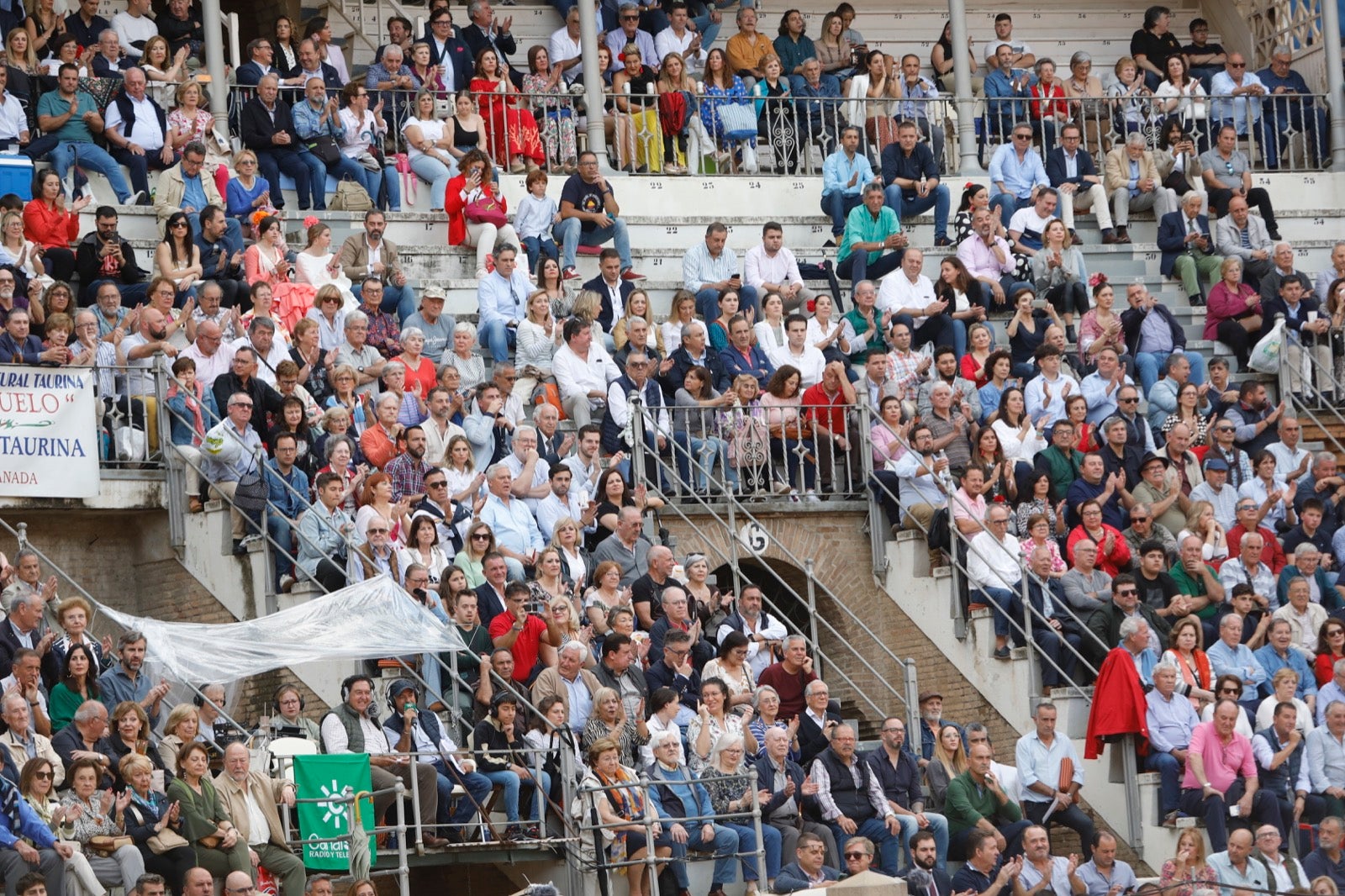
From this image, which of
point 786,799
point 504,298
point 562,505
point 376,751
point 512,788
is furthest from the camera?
point 504,298

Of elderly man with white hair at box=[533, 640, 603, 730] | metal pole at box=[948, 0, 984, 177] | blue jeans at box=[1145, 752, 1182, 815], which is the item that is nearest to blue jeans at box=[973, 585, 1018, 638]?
blue jeans at box=[1145, 752, 1182, 815]

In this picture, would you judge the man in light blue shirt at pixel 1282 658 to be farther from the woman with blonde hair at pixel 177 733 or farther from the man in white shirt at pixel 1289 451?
the woman with blonde hair at pixel 177 733

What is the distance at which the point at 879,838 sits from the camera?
18.0m

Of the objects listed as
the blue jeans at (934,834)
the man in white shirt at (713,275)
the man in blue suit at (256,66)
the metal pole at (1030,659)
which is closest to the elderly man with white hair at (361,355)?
the man in white shirt at (713,275)

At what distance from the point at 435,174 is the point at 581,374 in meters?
3.92

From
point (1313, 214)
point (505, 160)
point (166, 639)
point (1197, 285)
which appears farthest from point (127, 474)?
point (1313, 214)

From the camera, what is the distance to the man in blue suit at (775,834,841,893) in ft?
56.5

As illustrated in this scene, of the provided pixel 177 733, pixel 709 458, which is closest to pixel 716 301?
pixel 709 458

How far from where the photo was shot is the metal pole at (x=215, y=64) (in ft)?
79.3

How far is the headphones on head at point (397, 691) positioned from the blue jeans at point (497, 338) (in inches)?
196

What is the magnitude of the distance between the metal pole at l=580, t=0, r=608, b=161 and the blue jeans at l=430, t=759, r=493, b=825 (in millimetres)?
9974

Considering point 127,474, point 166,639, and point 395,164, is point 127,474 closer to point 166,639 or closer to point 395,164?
point 166,639

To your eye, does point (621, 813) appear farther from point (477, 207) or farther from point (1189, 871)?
point (477, 207)

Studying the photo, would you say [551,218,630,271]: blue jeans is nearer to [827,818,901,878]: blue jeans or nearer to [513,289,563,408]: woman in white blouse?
[513,289,563,408]: woman in white blouse
